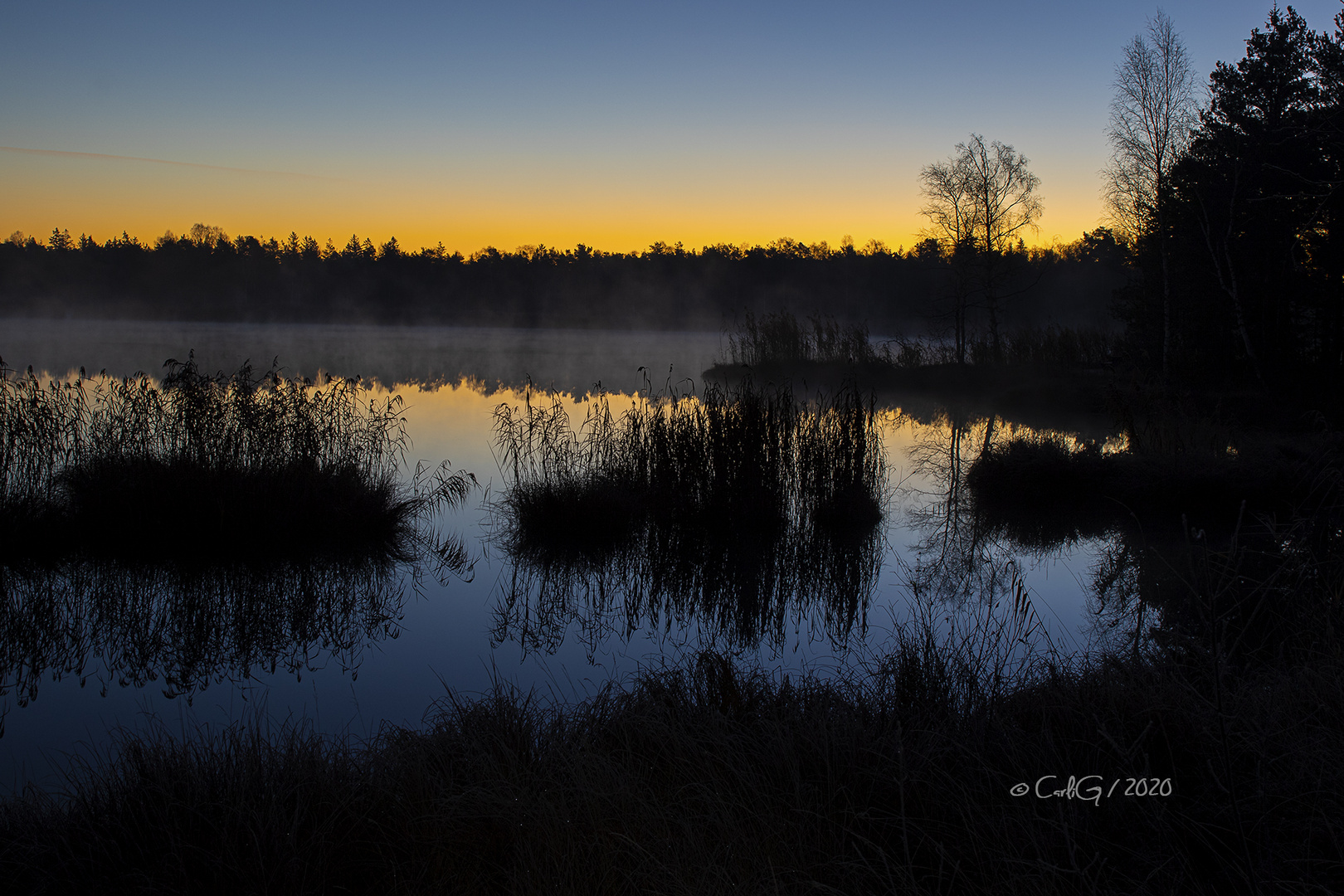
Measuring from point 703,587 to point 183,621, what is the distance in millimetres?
3344

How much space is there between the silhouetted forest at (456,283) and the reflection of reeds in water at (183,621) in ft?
153

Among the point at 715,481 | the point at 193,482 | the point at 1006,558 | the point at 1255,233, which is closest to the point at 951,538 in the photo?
the point at 1006,558

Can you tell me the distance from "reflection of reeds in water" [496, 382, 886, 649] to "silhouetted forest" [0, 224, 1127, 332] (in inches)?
1713

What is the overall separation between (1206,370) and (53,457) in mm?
17544

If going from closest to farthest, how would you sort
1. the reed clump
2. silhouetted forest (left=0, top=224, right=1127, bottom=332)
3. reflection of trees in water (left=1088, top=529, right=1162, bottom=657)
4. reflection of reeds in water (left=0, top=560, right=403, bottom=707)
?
reflection of reeds in water (left=0, top=560, right=403, bottom=707)
reflection of trees in water (left=1088, top=529, right=1162, bottom=657)
the reed clump
silhouetted forest (left=0, top=224, right=1127, bottom=332)

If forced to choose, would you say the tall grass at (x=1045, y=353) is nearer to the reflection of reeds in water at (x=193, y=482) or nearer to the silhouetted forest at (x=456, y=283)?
the reflection of reeds in water at (x=193, y=482)

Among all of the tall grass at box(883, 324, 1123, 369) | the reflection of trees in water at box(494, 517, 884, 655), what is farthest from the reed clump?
the tall grass at box(883, 324, 1123, 369)

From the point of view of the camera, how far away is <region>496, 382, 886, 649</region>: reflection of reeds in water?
17.6 feet

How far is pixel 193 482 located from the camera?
6.31m

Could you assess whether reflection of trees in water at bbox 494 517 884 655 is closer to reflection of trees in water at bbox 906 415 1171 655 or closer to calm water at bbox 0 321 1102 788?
calm water at bbox 0 321 1102 788

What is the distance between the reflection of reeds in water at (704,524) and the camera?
536 centimetres

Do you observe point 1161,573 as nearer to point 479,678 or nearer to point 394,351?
point 479,678

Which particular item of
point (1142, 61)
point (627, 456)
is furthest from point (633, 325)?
point (627, 456)

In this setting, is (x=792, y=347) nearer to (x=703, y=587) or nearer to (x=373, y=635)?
(x=703, y=587)
